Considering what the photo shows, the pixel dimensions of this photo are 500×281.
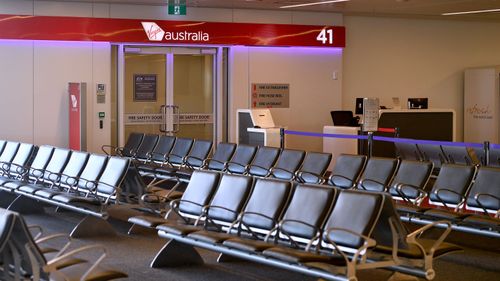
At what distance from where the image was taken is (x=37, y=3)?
1473 centimetres

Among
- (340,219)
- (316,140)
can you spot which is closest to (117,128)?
(316,140)

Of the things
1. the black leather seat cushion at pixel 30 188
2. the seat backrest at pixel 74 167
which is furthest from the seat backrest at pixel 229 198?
Result: the black leather seat cushion at pixel 30 188

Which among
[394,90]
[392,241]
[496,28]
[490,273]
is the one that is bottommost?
[490,273]

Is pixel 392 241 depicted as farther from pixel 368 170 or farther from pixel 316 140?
pixel 316 140

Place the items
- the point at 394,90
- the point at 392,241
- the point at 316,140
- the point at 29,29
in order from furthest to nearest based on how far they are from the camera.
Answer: the point at 394,90
the point at 316,140
the point at 29,29
the point at 392,241

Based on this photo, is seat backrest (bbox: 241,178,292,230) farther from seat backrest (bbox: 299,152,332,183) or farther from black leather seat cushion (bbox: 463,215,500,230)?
seat backrest (bbox: 299,152,332,183)

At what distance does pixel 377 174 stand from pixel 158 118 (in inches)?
334

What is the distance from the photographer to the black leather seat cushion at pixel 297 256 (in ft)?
17.7

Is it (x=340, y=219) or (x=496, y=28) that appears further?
(x=496, y=28)

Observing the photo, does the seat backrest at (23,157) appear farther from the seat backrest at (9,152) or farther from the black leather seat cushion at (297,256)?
the black leather seat cushion at (297,256)

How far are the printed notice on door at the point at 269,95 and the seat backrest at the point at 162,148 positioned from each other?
179 inches

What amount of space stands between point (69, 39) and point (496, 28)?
32.0 feet

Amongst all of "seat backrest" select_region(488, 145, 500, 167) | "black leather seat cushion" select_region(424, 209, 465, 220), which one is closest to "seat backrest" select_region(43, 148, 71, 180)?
"black leather seat cushion" select_region(424, 209, 465, 220)

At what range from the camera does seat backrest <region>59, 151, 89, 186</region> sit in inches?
360
